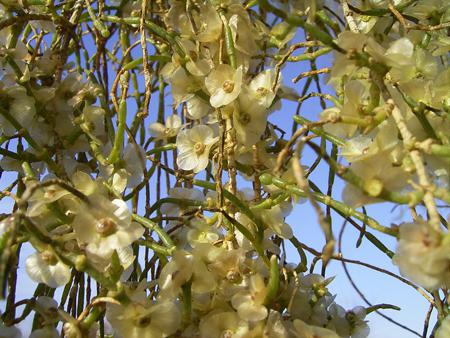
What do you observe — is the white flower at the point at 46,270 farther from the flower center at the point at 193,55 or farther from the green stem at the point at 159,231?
the flower center at the point at 193,55

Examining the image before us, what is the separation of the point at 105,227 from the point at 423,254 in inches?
11.0

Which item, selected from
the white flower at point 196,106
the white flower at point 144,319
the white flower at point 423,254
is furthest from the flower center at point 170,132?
the white flower at point 423,254

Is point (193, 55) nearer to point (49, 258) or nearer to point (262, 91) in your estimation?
point (262, 91)

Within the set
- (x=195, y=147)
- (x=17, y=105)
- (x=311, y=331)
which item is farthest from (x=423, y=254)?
(x=17, y=105)

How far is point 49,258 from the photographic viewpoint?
0.58 m

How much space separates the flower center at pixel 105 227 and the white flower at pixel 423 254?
26 centimetres

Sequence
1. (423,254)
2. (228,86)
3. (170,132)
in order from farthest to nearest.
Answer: (170,132), (228,86), (423,254)

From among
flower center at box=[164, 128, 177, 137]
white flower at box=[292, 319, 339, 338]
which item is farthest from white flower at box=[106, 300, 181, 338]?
flower center at box=[164, 128, 177, 137]

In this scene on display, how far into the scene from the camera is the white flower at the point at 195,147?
2.37 ft

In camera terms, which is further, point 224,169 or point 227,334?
point 224,169

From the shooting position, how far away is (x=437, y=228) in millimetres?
397

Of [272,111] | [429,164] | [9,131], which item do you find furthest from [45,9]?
[429,164]

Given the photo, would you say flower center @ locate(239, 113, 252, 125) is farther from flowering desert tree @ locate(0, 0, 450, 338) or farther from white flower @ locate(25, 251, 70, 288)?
white flower @ locate(25, 251, 70, 288)

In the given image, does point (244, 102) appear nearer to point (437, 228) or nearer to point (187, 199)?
point (187, 199)
